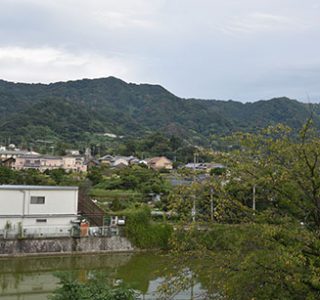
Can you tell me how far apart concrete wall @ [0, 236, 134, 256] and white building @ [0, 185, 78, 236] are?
0.39 metres

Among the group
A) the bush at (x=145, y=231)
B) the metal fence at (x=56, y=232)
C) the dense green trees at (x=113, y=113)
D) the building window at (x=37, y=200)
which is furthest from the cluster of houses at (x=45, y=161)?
the building window at (x=37, y=200)

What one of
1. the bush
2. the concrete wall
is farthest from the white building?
the bush

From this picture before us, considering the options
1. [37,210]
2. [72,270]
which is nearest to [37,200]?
[37,210]

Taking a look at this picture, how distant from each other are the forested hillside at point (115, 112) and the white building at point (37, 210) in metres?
28.0

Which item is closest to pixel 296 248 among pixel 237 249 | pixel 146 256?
pixel 237 249

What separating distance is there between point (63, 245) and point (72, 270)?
4.43 meters

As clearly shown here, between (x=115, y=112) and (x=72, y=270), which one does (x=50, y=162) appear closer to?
(x=72, y=270)

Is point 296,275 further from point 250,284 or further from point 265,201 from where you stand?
point 265,201

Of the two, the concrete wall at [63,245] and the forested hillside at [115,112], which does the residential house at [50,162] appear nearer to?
the forested hillside at [115,112]

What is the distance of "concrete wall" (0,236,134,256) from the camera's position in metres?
17.2

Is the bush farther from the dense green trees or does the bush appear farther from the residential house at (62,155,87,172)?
the residential house at (62,155,87,172)

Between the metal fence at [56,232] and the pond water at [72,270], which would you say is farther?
the metal fence at [56,232]

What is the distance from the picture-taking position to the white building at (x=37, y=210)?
17.9m

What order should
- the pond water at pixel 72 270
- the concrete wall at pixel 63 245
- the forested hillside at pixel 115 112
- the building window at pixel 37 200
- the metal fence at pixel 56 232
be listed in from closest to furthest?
the pond water at pixel 72 270 < the concrete wall at pixel 63 245 < the metal fence at pixel 56 232 < the building window at pixel 37 200 < the forested hillside at pixel 115 112
